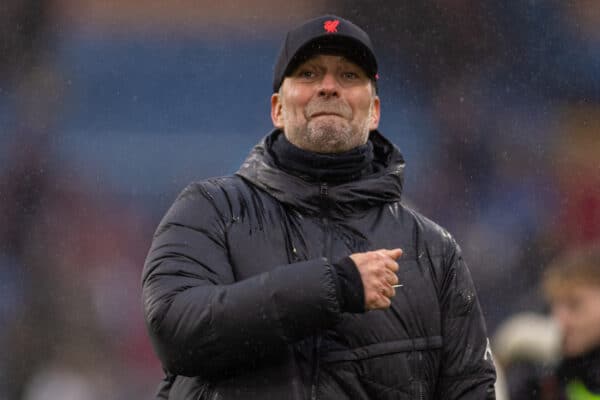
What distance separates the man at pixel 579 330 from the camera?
470 cm

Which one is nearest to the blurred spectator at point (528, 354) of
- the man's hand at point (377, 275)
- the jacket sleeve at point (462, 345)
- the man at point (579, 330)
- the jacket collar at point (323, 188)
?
the man at point (579, 330)

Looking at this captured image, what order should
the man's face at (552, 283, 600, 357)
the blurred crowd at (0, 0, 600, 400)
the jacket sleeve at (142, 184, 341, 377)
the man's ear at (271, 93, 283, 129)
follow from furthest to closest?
the blurred crowd at (0, 0, 600, 400)
the man's face at (552, 283, 600, 357)
the man's ear at (271, 93, 283, 129)
the jacket sleeve at (142, 184, 341, 377)

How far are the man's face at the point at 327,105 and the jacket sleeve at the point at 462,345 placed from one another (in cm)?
37

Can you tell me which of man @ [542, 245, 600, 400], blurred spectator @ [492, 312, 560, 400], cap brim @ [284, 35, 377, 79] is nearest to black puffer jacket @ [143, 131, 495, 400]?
cap brim @ [284, 35, 377, 79]

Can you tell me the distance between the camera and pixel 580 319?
5.12 meters

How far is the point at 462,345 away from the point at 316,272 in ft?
1.57

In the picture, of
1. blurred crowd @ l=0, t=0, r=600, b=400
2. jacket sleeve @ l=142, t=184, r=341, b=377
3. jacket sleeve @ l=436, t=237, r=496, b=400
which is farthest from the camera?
blurred crowd @ l=0, t=0, r=600, b=400

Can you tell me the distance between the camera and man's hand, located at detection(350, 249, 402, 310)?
2.13m

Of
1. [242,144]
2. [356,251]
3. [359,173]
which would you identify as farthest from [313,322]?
[242,144]

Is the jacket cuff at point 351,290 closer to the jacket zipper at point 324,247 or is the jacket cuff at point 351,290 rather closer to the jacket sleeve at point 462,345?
the jacket zipper at point 324,247

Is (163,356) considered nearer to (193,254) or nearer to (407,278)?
(193,254)

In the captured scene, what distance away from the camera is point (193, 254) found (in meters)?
2.26

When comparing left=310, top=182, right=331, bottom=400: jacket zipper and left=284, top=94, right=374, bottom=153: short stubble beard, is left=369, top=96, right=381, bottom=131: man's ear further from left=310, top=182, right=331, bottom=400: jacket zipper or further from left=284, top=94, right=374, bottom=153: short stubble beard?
left=310, top=182, right=331, bottom=400: jacket zipper

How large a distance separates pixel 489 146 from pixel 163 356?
619 centimetres
